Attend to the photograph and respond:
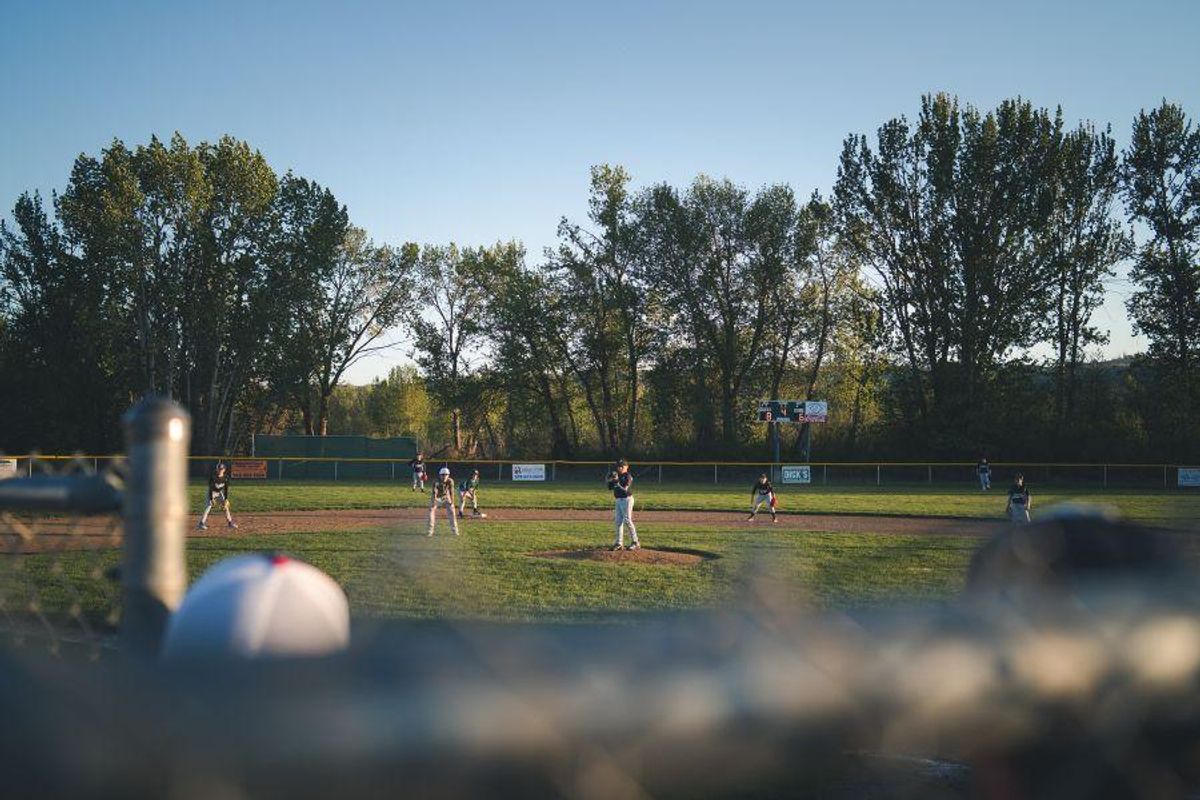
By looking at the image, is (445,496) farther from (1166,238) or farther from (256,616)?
(1166,238)

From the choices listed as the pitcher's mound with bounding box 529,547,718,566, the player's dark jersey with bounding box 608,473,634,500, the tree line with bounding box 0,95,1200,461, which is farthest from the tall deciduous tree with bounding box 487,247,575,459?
the pitcher's mound with bounding box 529,547,718,566

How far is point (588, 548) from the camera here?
19.8 m

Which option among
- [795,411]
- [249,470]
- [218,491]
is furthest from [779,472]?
[218,491]

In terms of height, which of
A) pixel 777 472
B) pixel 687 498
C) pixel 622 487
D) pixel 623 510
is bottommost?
pixel 687 498

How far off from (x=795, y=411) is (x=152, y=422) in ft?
159

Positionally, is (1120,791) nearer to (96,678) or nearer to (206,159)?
(96,678)

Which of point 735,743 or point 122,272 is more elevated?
point 122,272

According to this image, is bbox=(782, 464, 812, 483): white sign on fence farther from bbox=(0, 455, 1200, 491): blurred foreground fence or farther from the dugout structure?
the dugout structure

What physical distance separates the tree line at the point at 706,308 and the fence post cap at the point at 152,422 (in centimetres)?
5074

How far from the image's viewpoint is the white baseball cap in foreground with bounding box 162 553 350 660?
1.56m

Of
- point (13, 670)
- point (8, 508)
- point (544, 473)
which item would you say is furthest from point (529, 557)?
point (544, 473)

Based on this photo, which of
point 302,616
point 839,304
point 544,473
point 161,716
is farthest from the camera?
point 839,304

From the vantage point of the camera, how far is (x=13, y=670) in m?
1.06

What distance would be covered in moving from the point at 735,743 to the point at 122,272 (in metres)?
56.1
